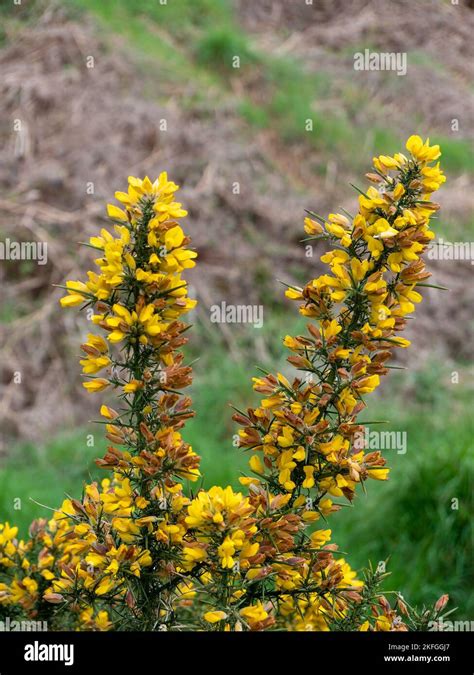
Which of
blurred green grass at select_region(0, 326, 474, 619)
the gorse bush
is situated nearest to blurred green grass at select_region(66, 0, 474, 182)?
blurred green grass at select_region(0, 326, 474, 619)

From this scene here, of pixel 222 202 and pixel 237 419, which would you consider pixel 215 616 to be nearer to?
pixel 237 419

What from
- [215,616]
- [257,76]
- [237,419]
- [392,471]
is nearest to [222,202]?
[257,76]

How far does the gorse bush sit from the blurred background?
2.20 meters

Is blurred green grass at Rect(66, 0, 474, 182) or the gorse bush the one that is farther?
blurred green grass at Rect(66, 0, 474, 182)

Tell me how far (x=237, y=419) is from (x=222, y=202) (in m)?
4.71

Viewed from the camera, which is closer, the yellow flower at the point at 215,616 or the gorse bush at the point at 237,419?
the yellow flower at the point at 215,616

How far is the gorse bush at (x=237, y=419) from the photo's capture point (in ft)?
4.57

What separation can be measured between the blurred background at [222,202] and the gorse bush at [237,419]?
2200 mm

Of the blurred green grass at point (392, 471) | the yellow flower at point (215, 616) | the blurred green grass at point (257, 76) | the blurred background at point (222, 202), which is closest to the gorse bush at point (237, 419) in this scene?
the yellow flower at point (215, 616)

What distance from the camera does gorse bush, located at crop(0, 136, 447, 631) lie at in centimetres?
139

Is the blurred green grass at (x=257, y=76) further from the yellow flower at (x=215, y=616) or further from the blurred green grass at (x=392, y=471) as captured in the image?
the yellow flower at (x=215, y=616)

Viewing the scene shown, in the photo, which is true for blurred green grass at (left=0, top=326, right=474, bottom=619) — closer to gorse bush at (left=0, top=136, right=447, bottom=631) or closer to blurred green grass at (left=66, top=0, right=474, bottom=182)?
gorse bush at (left=0, top=136, right=447, bottom=631)
